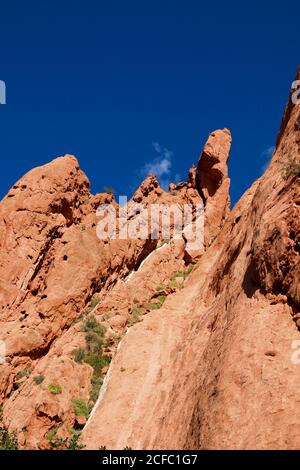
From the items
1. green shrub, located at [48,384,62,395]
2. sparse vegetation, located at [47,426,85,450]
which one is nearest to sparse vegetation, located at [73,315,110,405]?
green shrub, located at [48,384,62,395]

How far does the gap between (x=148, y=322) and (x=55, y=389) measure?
7096 millimetres

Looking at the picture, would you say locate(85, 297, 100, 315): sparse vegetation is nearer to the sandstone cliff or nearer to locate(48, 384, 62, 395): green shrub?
the sandstone cliff

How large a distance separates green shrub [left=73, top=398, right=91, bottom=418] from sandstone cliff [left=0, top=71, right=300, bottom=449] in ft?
0.18

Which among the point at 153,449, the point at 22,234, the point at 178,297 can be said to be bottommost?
the point at 153,449

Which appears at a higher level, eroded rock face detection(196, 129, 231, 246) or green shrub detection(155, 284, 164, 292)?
eroded rock face detection(196, 129, 231, 246)

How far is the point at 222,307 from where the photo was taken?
17.4 m

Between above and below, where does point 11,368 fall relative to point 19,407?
above

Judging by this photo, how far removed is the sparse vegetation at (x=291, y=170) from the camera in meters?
15.8

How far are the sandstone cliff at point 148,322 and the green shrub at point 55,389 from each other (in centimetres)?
6

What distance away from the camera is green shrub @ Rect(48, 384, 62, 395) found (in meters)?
18.4

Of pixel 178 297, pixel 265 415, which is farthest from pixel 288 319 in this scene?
pixel 178 297

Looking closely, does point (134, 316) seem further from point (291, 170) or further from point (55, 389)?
point (291, 170)

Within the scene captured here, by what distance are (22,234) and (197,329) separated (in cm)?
1219
